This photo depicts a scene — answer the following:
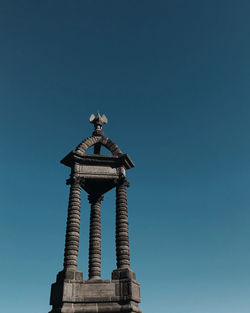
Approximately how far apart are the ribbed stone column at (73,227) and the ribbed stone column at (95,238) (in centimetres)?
286

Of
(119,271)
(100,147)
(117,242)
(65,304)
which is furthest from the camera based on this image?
(100,147)

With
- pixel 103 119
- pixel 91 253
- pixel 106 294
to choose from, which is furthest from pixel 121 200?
pixel 103 119

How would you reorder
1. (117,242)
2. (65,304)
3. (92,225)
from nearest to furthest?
(65,304) < (117,242) < (92,225)

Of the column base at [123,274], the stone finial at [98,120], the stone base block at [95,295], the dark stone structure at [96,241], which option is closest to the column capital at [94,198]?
the dark stone structure at [96,241]

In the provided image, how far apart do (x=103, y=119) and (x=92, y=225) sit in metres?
8.77

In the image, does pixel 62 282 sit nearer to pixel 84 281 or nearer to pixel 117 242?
pixel 84 281

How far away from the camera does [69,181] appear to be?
20.4 meters

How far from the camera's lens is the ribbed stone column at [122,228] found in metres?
17.8

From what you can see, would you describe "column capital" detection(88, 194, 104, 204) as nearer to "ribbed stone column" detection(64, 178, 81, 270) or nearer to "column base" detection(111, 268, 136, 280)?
"ribbed stone column" detection(64, 178, 81, 270)

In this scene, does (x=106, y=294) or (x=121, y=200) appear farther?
(x=121, y=200)

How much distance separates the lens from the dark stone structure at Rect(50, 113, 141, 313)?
16312 mm

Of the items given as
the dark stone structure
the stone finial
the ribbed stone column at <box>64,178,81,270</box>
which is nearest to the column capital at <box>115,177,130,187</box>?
the dark stone structure

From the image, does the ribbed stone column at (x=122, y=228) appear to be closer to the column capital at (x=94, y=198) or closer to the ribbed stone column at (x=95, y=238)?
the ribbed stone column at (x=95, y=238)

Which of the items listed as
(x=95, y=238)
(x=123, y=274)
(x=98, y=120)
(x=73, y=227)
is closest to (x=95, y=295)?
(x=123, y=274)
